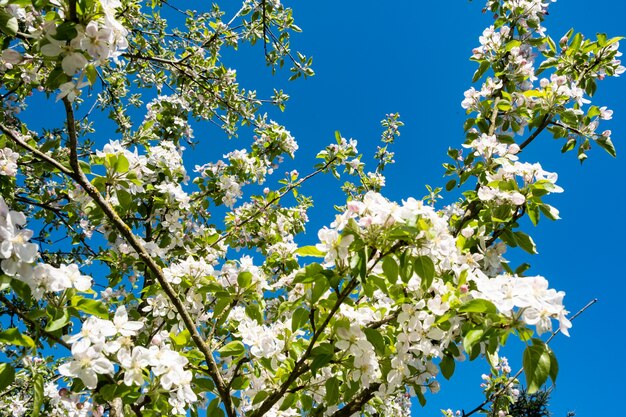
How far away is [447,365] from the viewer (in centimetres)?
190

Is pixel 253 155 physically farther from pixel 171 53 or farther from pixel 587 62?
pixel 587 62

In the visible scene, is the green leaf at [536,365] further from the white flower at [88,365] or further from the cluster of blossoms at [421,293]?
the white flower at [88,365]

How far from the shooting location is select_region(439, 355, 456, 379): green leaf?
6.22ft

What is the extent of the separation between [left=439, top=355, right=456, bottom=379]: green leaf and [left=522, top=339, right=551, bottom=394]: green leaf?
22.1 inches

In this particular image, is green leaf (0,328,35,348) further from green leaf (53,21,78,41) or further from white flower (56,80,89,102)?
green leaf (53,21,78,41)

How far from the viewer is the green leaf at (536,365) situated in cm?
132

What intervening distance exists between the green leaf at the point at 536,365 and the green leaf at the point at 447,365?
0.56 meters

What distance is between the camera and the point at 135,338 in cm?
273

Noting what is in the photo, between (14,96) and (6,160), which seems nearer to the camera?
(6,160)

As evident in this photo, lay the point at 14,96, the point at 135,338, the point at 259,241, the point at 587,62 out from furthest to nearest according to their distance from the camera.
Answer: the point at 259,241, the point at 14,96, the point at 587,62, the point at 135,338

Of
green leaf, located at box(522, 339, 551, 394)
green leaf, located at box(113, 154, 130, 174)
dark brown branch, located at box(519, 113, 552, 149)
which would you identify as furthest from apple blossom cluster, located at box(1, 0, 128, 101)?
dark brown branch, located at box(519, 113, 552, 149)

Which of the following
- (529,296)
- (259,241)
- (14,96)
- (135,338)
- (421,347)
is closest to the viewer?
(529,296)

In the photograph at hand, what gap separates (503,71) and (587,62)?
533 millimetres

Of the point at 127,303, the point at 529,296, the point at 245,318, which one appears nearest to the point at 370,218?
the point at 529,296
